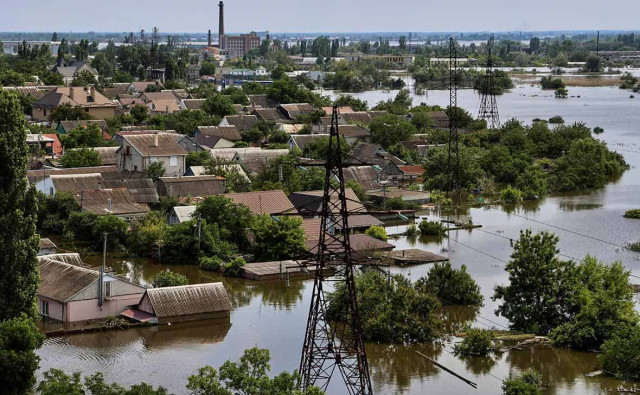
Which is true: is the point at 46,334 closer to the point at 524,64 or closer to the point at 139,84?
the point at 139,84

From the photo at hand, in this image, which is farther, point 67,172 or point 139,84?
point 139,84

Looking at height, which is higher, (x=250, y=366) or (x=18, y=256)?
(x=18, y=256)

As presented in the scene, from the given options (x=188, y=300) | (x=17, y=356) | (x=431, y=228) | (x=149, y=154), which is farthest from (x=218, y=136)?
(x=17, y=356)

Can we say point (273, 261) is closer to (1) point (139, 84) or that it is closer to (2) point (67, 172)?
(2) point (67, 172)

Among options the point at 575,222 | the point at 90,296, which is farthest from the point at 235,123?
the point at 90,296

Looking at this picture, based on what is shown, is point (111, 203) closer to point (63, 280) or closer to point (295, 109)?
point (63, 280)

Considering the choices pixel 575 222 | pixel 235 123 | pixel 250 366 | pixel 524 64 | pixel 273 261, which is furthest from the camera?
pixel 524 64

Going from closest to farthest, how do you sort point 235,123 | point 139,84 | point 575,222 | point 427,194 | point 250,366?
point 250,366
point 575,222
point 427,194
point 235,123
point 139,84
